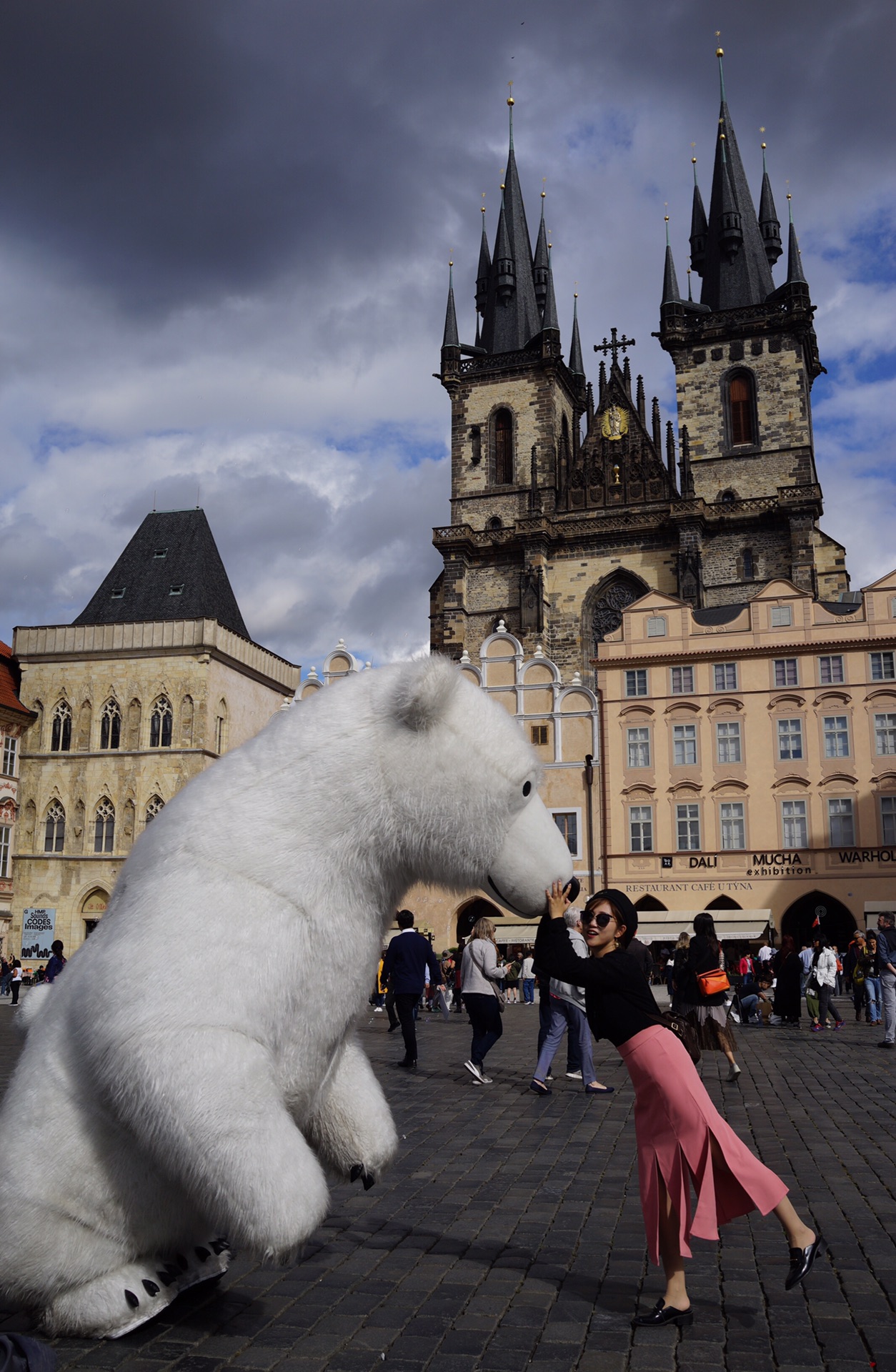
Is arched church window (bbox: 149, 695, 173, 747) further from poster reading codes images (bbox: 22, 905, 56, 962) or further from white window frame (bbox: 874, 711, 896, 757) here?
white window frame (bbox: 874, 711, 896, 757)

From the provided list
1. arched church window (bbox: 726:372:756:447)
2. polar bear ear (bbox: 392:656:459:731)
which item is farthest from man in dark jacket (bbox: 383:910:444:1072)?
arched church window (bbox: 726:372:756:447)

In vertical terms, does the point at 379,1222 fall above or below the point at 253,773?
below

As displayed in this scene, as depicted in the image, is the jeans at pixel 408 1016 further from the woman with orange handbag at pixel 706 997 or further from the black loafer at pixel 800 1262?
the black loafer at pixel 800 1262

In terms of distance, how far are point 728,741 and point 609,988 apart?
2576 cm

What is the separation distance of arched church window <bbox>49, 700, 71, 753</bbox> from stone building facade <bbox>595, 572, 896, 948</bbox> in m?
17.0

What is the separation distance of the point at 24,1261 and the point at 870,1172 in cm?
436

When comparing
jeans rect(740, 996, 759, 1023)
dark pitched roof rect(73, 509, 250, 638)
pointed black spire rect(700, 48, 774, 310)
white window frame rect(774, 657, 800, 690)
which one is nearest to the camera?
jeans rect(740, 996, 759, 1023)

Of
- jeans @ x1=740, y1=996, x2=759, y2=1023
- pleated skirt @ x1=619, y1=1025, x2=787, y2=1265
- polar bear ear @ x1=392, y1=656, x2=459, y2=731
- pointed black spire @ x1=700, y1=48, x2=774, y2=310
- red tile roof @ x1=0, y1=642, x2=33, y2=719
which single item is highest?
pointed black spire @ x1=700, y1=48, x2=774, y2=310

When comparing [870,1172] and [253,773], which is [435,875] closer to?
[253,773]

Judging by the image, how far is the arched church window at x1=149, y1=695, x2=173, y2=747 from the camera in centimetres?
3444

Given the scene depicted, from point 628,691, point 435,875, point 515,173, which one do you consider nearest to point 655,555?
point 628,691

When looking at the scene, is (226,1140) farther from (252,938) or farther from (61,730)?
(61,730)

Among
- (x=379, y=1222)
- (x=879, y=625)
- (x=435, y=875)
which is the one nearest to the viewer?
(x=435, y=875)

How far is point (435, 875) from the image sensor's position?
2887mm
